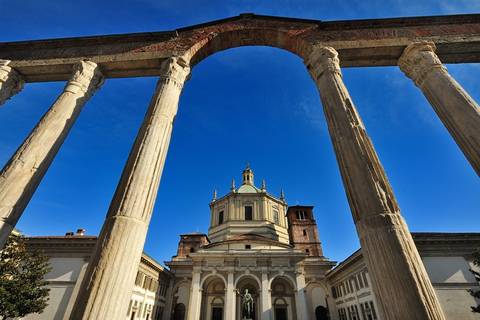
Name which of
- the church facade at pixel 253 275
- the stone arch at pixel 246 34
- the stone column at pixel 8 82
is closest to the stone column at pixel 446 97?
the stone arch at pixel 246 34

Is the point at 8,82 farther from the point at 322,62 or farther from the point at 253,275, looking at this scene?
the point at 253,275

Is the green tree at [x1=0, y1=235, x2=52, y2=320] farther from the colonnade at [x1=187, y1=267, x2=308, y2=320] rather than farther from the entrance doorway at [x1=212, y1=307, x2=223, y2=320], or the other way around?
the entrance doorway at [x1=212, y1=307, x2=223, y2=320]

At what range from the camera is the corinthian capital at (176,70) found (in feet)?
19.8

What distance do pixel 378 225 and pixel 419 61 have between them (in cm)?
522

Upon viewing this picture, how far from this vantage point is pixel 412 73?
6273 mm

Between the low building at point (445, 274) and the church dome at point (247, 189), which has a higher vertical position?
the church dome at point (247, 189)

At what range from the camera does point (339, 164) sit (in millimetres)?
4273

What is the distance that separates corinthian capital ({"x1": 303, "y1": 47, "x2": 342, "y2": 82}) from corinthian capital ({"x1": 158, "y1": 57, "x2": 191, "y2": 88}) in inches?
132

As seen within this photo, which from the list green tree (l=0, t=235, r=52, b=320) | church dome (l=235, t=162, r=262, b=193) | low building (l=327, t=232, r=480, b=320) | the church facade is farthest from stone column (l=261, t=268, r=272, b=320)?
green tree (l=0, t=235, r=52, b=320)

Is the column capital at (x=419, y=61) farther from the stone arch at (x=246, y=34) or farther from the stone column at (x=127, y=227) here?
the stone column at (x=127, y=227)

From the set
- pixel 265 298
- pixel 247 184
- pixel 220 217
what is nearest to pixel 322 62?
pixel 265 298

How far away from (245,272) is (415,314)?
2382 cm

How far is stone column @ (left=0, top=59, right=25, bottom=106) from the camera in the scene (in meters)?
6.87

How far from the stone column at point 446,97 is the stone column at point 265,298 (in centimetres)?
2247
